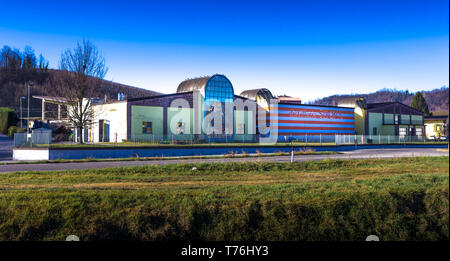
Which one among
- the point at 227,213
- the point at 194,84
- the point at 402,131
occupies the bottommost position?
the point at 227,213

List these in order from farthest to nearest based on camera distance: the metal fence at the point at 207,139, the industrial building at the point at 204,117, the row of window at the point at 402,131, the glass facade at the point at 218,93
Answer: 1. the row of window at the point at 402,131
2. the glass facade at the point at 218,93
3. the industrial building at the point at 204,117
4. the metal fence at the point at 207,139

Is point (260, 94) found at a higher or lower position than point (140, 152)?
higher

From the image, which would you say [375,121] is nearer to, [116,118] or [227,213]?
[116,118]

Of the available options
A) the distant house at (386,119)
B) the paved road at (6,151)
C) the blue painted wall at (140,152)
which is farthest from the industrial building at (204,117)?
the paved road at (6,151)

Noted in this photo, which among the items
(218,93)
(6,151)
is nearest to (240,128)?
(218,93)

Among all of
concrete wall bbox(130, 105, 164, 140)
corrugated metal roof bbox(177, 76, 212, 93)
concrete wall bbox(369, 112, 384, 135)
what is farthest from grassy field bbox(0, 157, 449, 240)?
concrete wall bbox(369, 112, 384, 135)

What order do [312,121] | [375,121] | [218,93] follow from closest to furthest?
[218,93] → [312,121] → [375,121]

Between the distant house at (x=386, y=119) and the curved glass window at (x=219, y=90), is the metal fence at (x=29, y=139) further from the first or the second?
the distant house at (x=386, y=119)

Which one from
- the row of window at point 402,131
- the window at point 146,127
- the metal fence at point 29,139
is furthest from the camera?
the row of window at point 402,131

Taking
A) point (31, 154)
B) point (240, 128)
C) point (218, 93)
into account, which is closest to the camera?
point (31, 154)

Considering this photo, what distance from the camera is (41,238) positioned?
7.73 meters

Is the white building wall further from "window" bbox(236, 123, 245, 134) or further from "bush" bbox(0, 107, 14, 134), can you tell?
"bush" bbox(0, 107, 14, 134)
